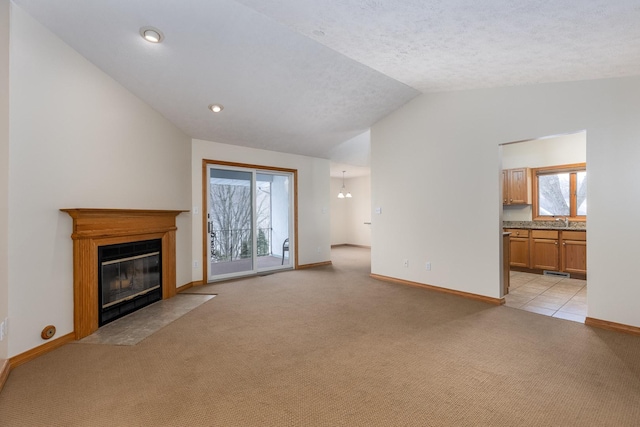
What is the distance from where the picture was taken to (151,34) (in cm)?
276

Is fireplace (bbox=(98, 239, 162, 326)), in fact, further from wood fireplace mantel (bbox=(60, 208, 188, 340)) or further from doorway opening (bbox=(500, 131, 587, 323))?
doorway opening (bbox=(500, 131, 587, 323))

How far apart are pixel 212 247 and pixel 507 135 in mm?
4713

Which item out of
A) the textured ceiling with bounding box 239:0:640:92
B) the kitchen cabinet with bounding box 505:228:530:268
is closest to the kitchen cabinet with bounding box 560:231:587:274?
the kitchen cabinet with bounding box 505:228:530:268

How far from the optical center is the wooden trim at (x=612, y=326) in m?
2.87

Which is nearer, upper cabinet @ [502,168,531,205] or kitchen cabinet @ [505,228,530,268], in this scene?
kitchen cabinet @ [505,228,530,268]

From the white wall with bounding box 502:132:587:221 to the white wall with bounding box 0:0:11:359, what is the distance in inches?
261

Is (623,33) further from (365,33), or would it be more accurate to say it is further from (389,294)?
(389,294)

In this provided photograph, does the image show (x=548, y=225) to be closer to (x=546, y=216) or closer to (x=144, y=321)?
(x=546, y=216)

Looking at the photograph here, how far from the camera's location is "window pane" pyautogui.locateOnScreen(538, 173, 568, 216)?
557 centimetres

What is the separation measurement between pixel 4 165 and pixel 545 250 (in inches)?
279

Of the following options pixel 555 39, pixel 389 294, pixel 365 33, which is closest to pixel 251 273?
pixel 389 294

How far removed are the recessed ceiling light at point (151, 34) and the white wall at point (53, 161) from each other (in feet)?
2.47

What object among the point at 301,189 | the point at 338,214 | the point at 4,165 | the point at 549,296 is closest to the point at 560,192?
the point at 549,296

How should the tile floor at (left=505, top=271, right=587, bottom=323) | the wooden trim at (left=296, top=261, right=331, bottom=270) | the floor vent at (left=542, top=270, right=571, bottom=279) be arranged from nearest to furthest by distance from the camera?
the tile floor at (left=505, top=271, right=587, bottom=323) → the floor vent at (left=542, top=270, right=571, bottom=279) → the wooden trim at (left=296, top=261, right=331, bottom=270)
